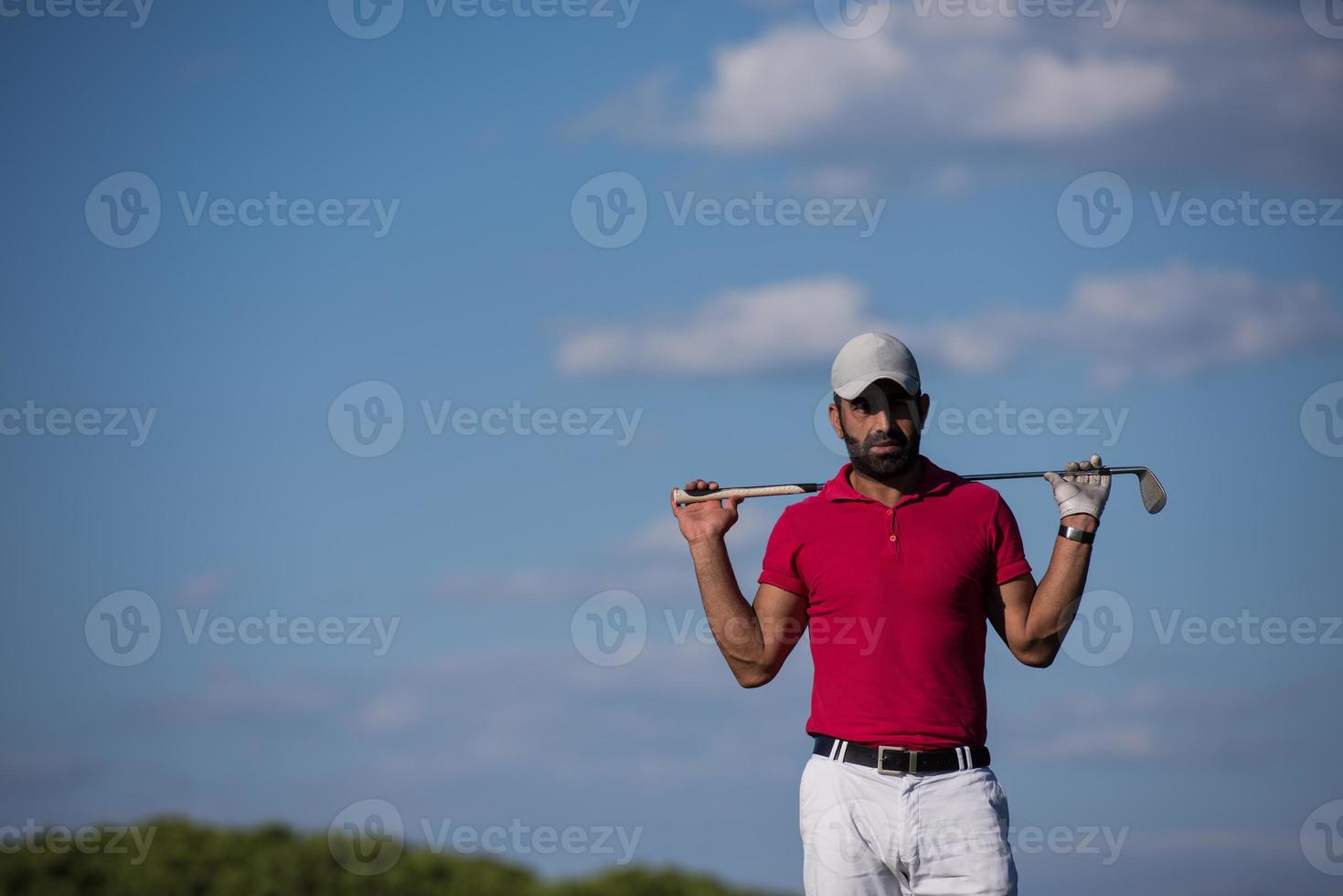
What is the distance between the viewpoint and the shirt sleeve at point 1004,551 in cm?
558

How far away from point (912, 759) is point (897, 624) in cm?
49

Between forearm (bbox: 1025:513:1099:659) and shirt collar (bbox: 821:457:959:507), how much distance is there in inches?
20.1

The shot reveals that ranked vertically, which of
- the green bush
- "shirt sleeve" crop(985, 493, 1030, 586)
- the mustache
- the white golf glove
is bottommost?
the green bush

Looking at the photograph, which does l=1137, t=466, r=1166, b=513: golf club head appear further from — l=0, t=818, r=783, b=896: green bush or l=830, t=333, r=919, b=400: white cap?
l=0, t=818, r=783, b=896: green bush

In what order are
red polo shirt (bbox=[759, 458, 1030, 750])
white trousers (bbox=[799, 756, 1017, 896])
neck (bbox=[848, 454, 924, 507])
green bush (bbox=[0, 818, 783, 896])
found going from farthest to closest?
1. green bush (bbox=[0, 818, 783, 896])
2. neck (bbox=[848, 454, 924, 507])
3. red polo shirt (bbox=[759, 458, 1030, 750])
4. white trousers (bbox=[799, 756, 1017, 896])

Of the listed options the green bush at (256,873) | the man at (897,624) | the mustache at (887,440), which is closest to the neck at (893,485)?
the man at (897,624)

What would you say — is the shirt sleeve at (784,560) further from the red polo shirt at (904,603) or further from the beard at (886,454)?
the beard at (886,454)

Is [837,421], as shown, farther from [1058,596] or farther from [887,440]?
[1058,596]

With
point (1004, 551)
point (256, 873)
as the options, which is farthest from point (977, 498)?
point (256, 873)

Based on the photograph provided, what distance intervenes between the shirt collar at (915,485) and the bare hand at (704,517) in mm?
425

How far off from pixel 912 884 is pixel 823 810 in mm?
405

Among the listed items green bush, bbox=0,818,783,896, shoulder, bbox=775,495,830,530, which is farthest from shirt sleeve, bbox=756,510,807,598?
green bush, bbox=0,818,783,896

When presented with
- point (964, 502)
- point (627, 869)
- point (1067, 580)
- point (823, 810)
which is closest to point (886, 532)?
point (964, 502)

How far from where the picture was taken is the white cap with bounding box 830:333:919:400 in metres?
5.61
